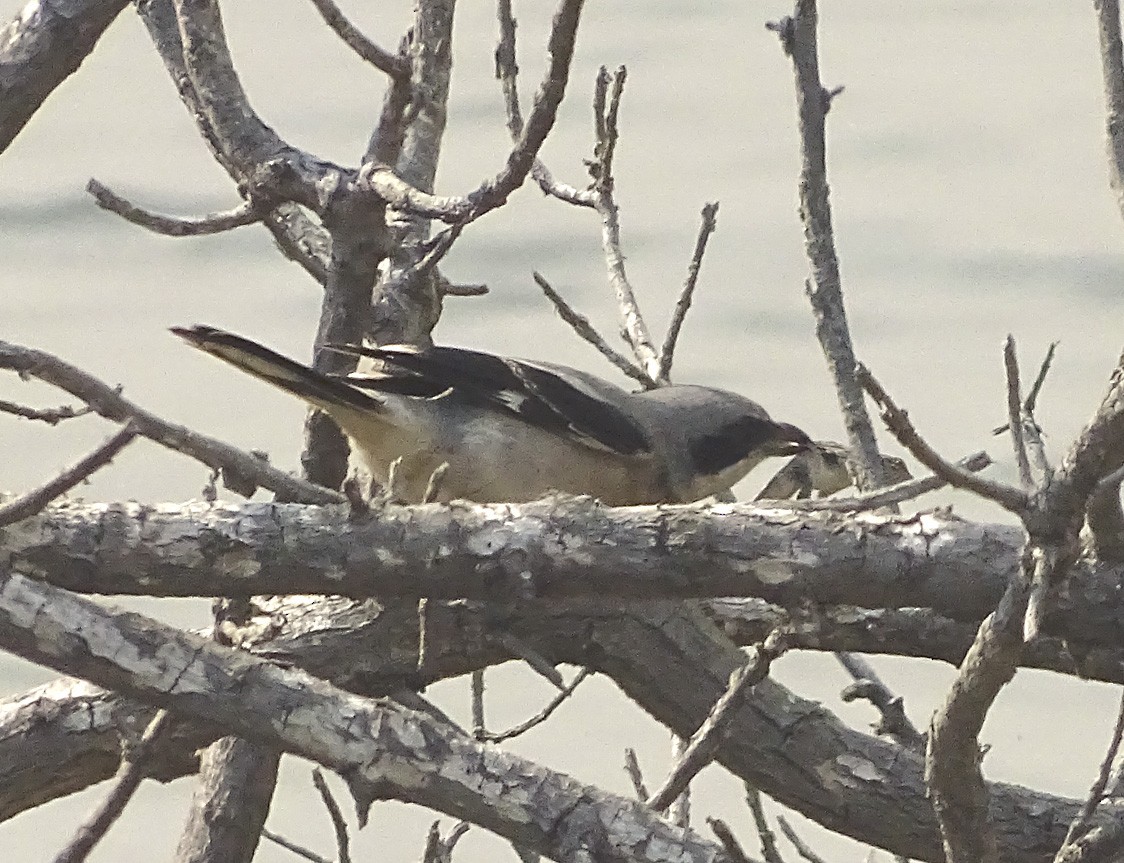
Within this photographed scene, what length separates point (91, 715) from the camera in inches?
49.8

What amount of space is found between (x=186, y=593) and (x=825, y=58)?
7.04 ft

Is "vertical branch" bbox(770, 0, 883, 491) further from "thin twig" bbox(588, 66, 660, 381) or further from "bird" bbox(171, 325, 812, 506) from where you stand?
"bird" bbox(171, 325, 812, 506)

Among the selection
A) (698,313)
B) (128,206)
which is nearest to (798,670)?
(698,313)

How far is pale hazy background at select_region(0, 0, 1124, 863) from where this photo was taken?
267cm

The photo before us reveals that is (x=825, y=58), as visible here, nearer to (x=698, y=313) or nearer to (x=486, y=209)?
(x=698, y=313)

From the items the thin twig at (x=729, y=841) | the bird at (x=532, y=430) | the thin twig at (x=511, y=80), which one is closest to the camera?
the thin twig at (x=729, y=841)

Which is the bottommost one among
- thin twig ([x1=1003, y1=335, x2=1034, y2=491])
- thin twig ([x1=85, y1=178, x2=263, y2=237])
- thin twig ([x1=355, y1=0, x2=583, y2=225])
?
thin twig ([x1=1003, y1=335, x2=1034, y2=491])

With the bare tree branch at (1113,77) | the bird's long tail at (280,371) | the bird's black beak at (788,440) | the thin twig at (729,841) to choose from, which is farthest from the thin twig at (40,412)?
the bird's black beak at (788,440)

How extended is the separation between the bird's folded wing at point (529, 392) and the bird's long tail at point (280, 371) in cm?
15

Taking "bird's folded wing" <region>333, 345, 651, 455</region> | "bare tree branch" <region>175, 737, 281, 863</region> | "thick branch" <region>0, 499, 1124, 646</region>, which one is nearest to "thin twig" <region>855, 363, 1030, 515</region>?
"thick branch" <region>0, 499, 1124, 646</region>

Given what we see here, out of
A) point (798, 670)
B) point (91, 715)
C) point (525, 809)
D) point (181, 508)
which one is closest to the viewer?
point (525, 809)

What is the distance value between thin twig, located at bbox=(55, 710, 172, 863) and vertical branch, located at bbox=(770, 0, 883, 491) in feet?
2.20

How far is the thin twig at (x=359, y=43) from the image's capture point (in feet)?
4.11

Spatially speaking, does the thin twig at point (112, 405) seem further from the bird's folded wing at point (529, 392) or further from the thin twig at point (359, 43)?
the bird's folded wing at point (529, 392)
